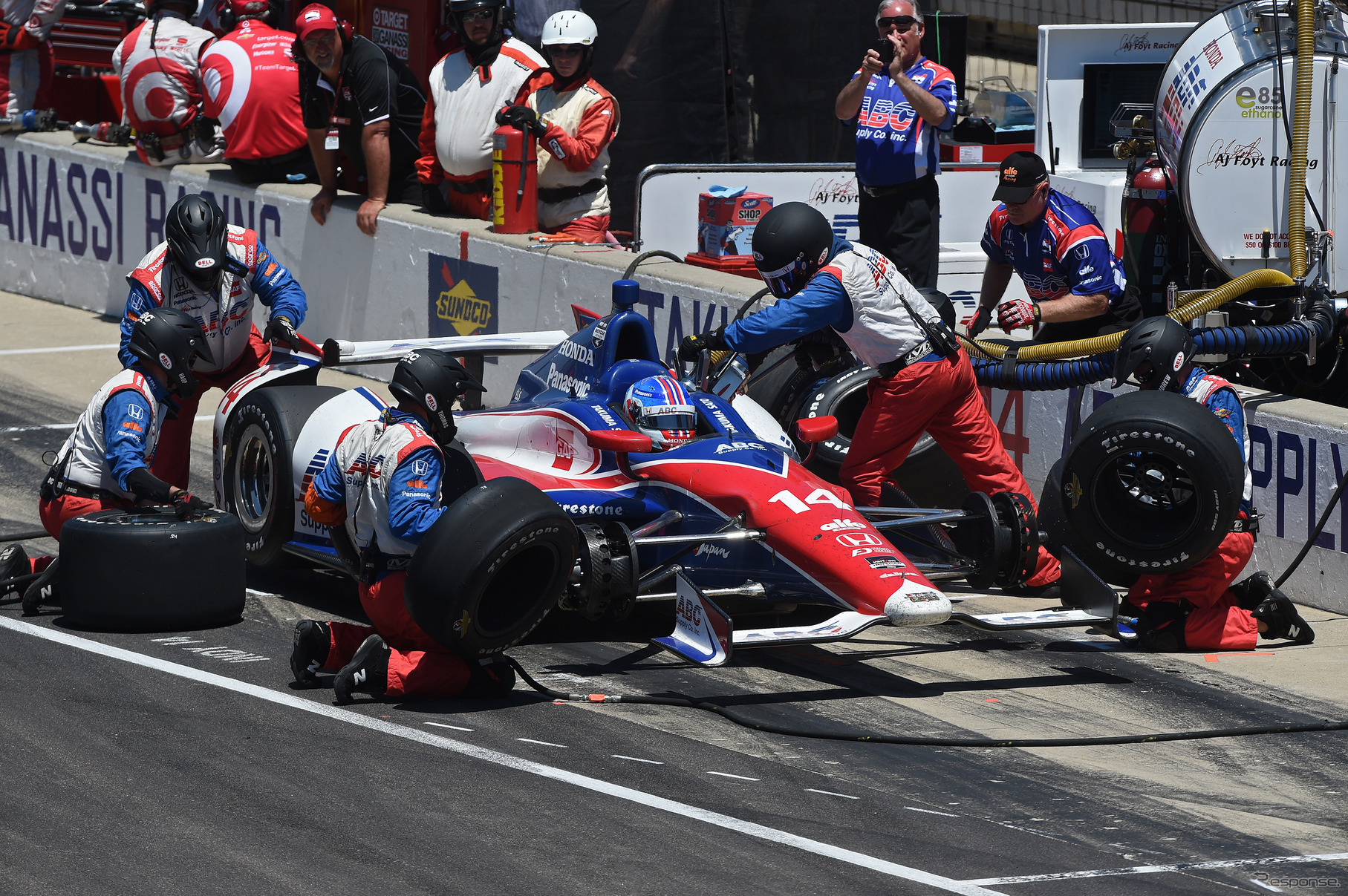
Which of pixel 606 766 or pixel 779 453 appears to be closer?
pixel 606 766

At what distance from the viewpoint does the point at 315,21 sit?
12.3 metres

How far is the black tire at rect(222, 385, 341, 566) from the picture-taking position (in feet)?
27.1

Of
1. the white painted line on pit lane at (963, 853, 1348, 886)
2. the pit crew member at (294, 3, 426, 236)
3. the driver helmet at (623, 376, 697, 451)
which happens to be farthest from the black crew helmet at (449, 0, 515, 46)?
the white painted line on pit lane at (963, 853, 1348, 886)

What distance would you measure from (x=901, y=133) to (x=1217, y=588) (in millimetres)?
3857

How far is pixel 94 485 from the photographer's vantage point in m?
7.98

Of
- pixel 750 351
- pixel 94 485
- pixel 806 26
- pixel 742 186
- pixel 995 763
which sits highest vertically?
pixel 806 26

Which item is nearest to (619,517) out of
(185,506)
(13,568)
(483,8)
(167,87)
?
(185,506)

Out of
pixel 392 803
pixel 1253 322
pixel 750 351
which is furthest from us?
pixel 1253 322

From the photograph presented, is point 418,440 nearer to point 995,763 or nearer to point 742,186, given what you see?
point 995,763

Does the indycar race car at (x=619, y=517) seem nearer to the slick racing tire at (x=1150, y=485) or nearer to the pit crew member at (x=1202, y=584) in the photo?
the slick racing tire at (x=1150, y=485)

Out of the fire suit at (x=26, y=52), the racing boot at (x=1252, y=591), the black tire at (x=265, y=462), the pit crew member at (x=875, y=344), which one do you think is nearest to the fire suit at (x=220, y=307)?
the black tire at (x=265, y=462)

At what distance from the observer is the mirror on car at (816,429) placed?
25.7ft

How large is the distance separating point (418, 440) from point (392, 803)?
1681mm

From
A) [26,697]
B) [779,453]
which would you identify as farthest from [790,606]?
[26,697]
